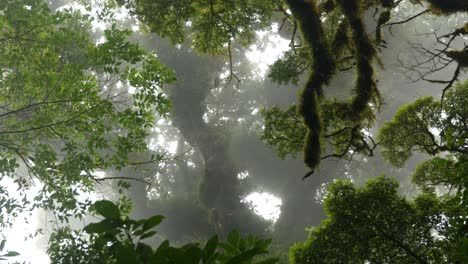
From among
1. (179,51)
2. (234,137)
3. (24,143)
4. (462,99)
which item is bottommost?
(24,143)

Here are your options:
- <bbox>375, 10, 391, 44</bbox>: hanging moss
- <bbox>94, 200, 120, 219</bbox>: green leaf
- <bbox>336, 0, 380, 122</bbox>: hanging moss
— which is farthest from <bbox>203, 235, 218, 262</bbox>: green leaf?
<bbox>375, 10, 391, 44</bbox>: hanging moss

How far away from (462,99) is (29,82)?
8005mm

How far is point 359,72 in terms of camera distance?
562 centimetres

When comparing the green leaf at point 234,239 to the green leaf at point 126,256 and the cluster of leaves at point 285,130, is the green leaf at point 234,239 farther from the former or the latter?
the cluster of leaves at point 285,130

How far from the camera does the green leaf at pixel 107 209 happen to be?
60.3 inches

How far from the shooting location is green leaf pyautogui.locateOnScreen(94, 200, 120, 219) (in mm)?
1532

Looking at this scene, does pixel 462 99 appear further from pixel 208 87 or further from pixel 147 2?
pixel 208 87

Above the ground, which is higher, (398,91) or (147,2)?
(398,91)

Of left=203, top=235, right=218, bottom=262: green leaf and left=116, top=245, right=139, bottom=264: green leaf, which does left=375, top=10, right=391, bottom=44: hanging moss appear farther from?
left=116, top=245, right=139, bottom=264: green leaf

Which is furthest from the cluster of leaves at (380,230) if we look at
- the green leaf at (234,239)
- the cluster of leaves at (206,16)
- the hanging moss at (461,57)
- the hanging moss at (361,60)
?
the green leaf at (234,239)

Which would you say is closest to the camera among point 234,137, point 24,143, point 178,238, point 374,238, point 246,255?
point 246,255

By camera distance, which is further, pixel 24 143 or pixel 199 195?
pixel 199 195

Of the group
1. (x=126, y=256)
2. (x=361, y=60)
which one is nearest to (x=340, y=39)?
(x=361, y=60)

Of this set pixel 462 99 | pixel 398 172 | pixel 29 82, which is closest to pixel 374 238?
pixel 462 99
